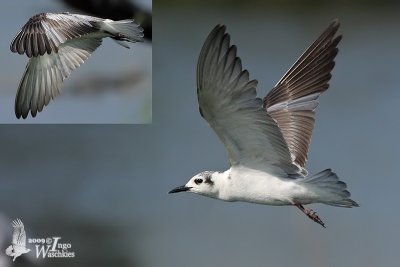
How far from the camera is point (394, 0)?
3777mm

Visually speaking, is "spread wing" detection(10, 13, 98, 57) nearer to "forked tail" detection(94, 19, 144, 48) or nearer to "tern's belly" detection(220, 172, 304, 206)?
"forked tail" detection(94, 19, 144, 48)

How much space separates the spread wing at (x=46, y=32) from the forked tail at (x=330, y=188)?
759mm

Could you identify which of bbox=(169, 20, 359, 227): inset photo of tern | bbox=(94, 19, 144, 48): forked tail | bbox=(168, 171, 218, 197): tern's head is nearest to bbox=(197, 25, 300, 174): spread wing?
bbox=(169, 20, 359, 227): inset photo of tern

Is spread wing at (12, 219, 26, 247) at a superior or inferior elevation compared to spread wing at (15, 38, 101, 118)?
inferior

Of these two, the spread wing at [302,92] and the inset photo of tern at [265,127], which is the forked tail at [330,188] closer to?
the inset photo of tern at [265,127]

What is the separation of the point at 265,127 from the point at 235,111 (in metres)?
0.11

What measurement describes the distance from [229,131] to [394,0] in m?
1.50

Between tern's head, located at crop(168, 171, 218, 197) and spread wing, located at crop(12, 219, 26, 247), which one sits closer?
tern's head, located at crop(168, 171, 218, 197)

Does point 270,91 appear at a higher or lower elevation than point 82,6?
lower

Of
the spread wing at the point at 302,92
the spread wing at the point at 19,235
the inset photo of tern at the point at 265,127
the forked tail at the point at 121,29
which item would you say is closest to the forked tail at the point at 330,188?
the inset photo of tern at the point at 265,127

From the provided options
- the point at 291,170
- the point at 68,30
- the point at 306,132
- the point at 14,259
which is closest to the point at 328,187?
the point at 291,170

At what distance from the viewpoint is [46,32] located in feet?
9.04

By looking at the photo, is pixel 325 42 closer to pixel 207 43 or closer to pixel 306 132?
pixel 306 132

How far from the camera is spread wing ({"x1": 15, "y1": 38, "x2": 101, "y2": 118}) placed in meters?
2.90
